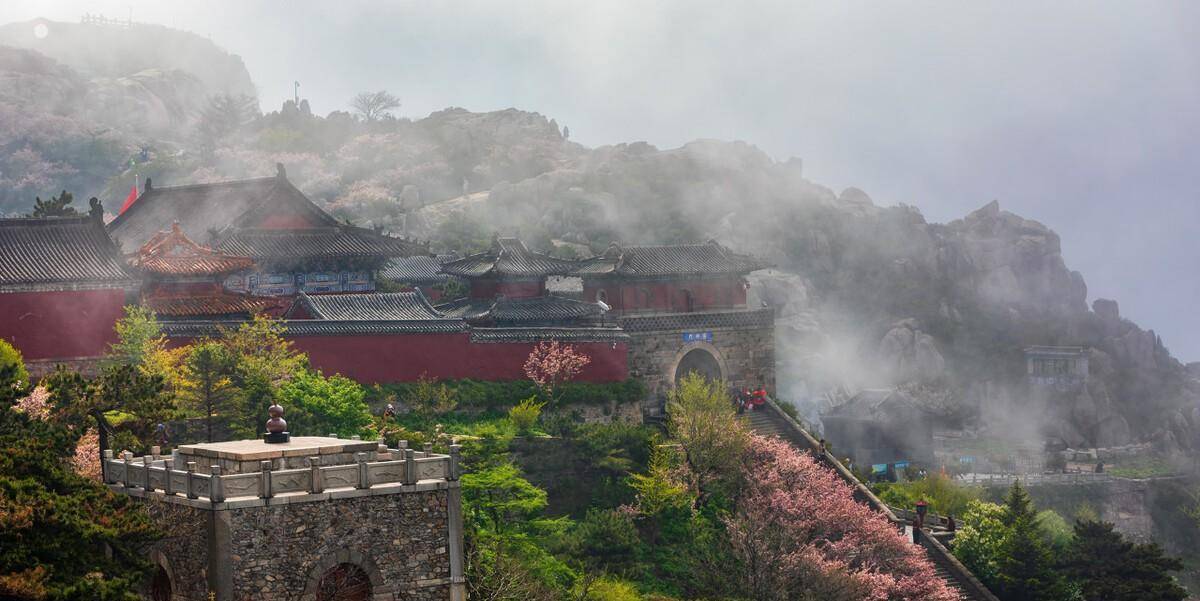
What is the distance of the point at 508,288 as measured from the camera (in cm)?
5703

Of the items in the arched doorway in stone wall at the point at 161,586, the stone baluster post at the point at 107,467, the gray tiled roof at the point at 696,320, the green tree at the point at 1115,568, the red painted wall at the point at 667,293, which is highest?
the red painted wall at the point at 667,293

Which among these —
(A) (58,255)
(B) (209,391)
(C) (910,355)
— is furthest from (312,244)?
(C) (910,355)

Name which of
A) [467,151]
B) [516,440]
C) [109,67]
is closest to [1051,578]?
[516,440]

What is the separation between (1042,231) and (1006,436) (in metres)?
17.5

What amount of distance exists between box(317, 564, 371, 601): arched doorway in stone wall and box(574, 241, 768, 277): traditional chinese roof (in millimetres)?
35461

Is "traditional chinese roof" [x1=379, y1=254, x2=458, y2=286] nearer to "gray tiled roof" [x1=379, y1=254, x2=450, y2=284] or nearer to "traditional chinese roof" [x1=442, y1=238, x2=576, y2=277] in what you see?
"gray tiled roof" [x1=379, y1=254, x2=450, y2=284]

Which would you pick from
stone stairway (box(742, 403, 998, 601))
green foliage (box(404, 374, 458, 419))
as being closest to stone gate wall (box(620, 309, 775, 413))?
stone stairway (box(742, 403, 998, 601))

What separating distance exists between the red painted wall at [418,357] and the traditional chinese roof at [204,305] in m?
2.53

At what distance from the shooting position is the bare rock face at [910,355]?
3374 inches

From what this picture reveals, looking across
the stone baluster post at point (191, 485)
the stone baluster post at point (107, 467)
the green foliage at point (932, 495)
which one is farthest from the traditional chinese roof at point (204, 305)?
the stone baluster post at point (191, 485)

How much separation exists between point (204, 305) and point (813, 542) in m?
18.8

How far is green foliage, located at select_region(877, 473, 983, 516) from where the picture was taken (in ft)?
170

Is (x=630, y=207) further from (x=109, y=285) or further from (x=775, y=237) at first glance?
(x=109, y=285)

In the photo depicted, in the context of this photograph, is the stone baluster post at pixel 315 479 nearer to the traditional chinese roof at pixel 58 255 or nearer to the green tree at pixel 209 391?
the green tree at pixel 209 391
